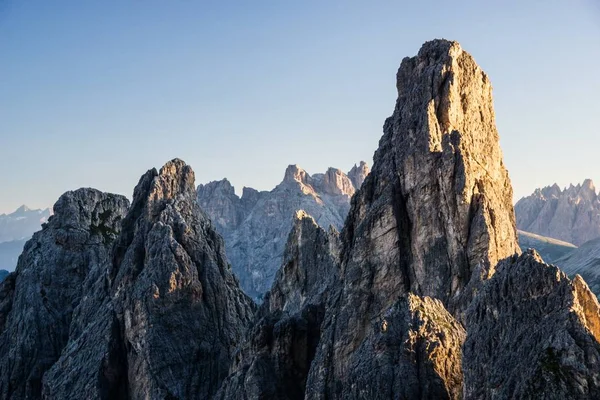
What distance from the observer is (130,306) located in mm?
84938

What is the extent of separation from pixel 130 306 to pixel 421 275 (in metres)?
42.3

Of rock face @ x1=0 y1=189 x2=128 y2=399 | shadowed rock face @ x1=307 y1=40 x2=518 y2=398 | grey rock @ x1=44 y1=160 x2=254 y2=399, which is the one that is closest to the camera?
shadowed rock face @ x1=307 y1=40 x2=518 y2=398

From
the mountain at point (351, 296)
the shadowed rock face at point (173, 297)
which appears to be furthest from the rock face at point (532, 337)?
the shadowed rock face at point (173, 297)

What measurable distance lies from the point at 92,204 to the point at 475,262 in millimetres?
A: 79649

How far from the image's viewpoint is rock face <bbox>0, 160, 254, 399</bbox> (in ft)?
268

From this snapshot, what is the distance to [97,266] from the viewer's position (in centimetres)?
10381

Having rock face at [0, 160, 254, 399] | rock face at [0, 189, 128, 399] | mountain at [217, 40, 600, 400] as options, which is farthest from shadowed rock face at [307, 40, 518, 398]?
rock face at [0, 189, 128, 399]

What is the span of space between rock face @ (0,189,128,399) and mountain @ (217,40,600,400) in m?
41.3

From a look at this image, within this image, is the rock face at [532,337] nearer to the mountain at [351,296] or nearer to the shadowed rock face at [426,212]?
the mountain at [351,296]

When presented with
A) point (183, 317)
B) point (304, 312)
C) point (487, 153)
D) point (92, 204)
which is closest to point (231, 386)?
point (304, 312)

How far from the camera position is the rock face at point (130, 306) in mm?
81688

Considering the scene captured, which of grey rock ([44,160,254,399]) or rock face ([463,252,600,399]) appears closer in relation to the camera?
rock face ([463,252,600,399])

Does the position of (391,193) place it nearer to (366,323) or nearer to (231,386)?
(366,323)

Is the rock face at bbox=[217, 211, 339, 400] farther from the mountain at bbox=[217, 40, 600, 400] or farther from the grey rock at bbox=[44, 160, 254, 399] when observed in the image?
the grey rock at bbox=[44, 160, 254, 399]
